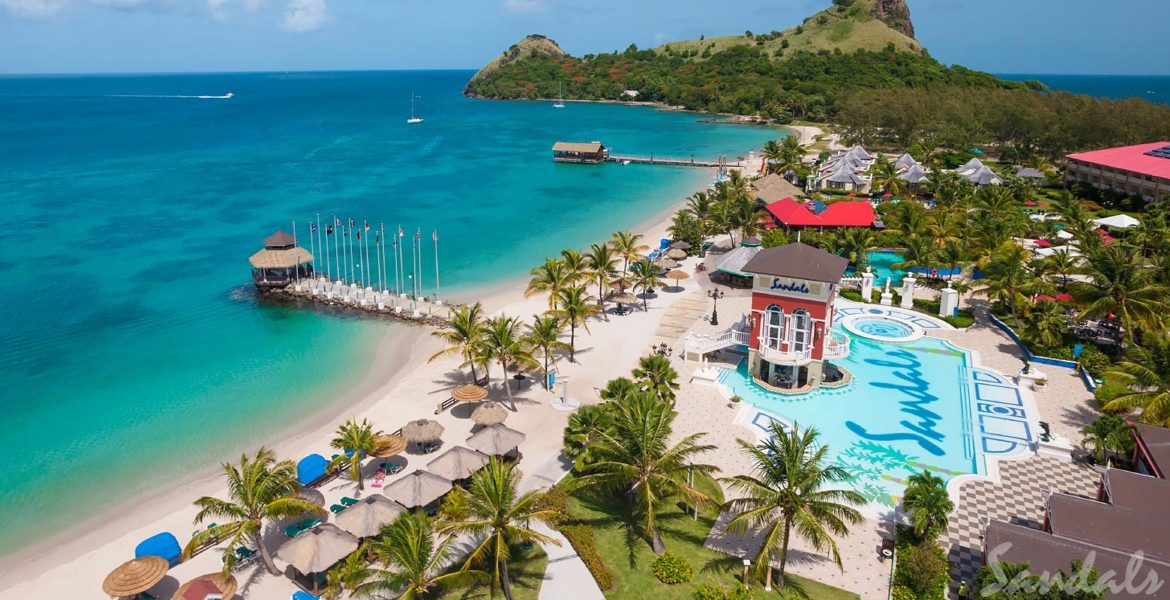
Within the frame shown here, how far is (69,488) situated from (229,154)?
10045 cm

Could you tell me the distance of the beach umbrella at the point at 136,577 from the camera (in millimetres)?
20281

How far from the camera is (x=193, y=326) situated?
4522 cm

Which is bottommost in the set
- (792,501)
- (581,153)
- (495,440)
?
(495,440)

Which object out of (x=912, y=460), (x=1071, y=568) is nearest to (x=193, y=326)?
(x=912, y=460)

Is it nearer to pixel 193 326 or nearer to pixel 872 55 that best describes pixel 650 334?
pixel 193 326

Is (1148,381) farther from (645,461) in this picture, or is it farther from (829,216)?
(829,216)

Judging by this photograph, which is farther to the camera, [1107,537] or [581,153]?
[581,153]

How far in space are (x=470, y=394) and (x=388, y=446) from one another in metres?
5.07

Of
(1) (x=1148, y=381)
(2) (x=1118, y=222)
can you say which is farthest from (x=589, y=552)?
(2) (x=1118, y=222)

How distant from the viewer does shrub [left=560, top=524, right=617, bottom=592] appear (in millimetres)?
21188

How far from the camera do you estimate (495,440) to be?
2720 centimetres

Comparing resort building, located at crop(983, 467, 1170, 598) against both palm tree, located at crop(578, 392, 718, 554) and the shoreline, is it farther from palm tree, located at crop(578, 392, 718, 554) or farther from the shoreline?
the shoreline

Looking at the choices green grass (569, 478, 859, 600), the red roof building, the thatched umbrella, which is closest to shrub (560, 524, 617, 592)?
green grass (569, 478, 859, 600)

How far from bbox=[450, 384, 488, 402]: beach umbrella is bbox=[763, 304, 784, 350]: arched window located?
13773mm
